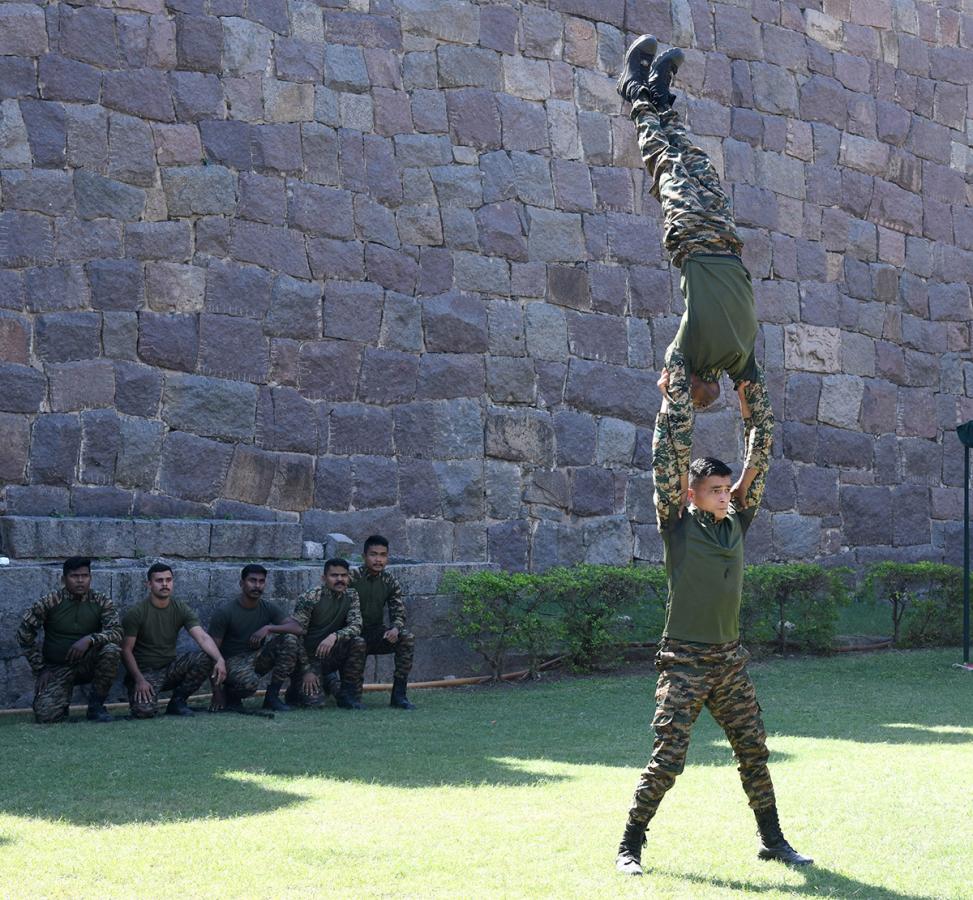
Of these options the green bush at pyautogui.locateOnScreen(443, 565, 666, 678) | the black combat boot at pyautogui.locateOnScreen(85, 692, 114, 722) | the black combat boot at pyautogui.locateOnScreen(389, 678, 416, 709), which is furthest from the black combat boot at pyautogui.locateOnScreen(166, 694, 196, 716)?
the green bush at pyautogui.locateOnScreen(443, 565, 666, 678)

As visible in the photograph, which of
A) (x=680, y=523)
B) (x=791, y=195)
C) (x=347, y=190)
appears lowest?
(x=680, y=523)

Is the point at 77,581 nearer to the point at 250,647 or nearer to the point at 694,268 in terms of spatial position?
the point at 250,647

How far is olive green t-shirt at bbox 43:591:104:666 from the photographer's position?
844cm

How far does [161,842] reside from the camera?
496 centimetres

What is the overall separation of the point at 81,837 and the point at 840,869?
2.72m

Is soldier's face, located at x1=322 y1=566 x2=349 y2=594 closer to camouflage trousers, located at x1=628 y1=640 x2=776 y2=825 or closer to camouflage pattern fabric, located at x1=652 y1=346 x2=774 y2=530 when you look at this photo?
camouflage pattern fabric, located at x1=652 y1=346 x2=774 y2=530

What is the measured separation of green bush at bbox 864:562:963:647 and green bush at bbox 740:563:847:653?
704 millimetres

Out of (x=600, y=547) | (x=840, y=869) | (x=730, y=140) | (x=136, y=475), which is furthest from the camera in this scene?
(x=730, y=140)

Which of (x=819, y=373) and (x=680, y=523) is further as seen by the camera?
(x=819, y=373)

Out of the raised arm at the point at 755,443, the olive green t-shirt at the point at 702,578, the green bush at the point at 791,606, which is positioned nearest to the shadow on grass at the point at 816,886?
the olive green t-shirt at the point at 702,578

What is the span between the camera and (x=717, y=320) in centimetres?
529

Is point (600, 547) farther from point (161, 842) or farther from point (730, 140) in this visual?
point (161, 842)

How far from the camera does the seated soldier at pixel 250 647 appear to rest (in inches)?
352

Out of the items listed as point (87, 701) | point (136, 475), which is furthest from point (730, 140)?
point (87, 701)
